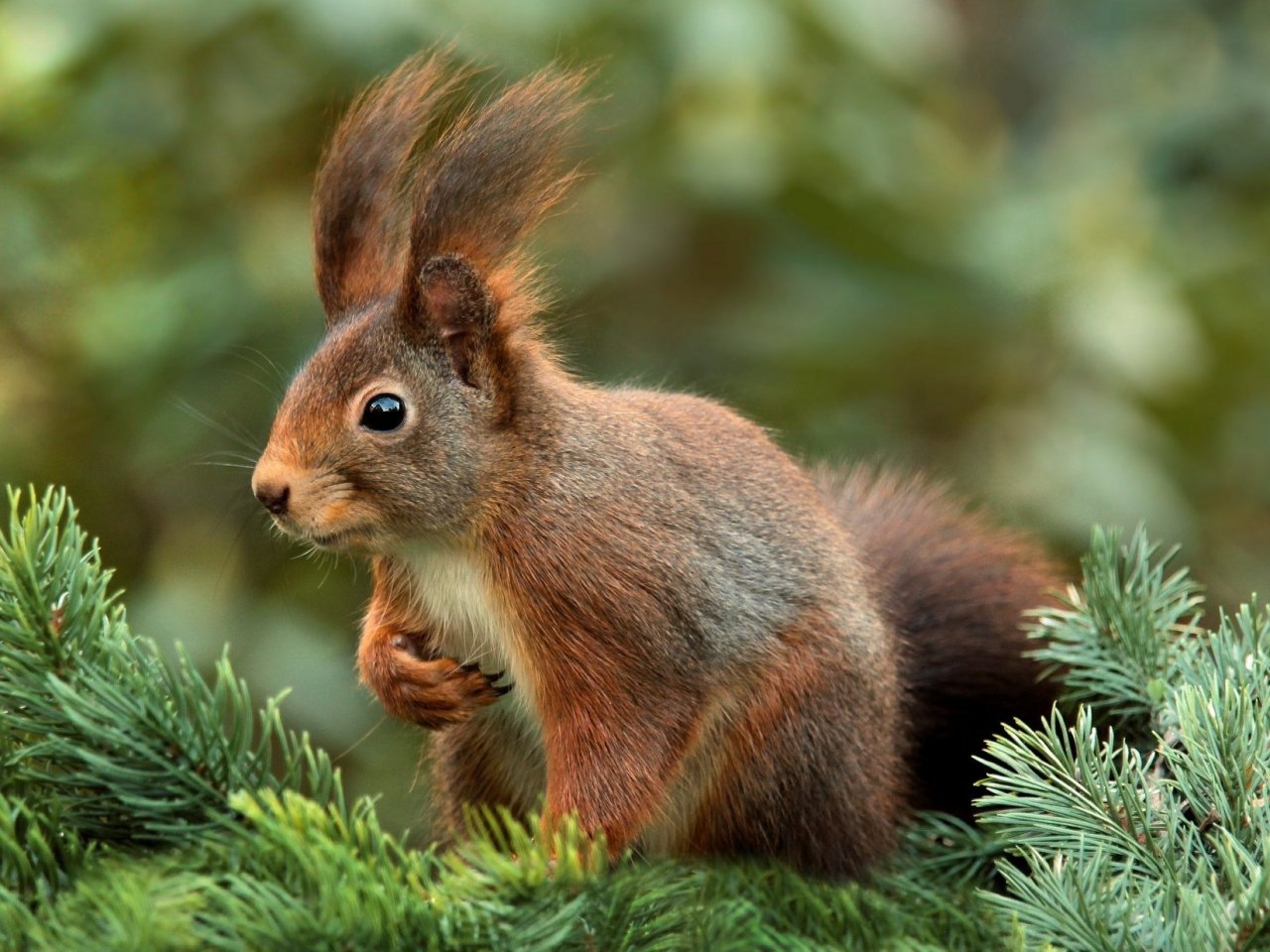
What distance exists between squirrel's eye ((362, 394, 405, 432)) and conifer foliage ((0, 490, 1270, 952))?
242 millimetres

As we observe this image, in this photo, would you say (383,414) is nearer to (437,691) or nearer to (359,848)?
(437,691)

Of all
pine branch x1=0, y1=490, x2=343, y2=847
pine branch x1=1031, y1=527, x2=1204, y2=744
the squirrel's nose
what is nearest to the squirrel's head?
the squirrel's nose

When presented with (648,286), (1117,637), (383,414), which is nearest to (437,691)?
(383,414)

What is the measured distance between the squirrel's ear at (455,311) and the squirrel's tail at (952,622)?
1.42ft

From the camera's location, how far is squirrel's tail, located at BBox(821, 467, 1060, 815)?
1294mm

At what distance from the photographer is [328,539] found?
1046 mm

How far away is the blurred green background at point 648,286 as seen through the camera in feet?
5.50

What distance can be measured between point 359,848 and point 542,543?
0.39 m

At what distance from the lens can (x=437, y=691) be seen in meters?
1.06

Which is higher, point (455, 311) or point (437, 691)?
point (455, 311)

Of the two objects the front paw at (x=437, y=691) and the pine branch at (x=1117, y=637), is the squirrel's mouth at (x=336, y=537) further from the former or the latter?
the pine branch at (x=1117, y=637)

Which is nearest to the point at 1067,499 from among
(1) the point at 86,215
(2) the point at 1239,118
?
(2) the point at 1239,118

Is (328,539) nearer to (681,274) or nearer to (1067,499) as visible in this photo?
(681,274)

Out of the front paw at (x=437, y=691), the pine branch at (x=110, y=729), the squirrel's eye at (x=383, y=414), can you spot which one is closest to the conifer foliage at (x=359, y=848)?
the pine branch at (x=110, y=729)
